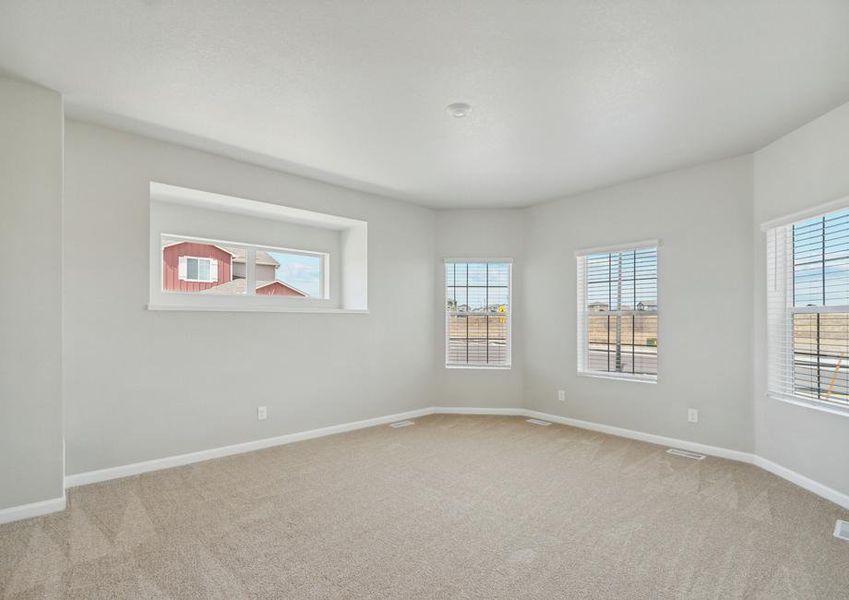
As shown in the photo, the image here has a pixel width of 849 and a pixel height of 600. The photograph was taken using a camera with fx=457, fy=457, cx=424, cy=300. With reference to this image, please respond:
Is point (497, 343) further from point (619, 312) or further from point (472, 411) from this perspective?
point (619, 312)

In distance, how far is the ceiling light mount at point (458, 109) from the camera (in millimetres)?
2900

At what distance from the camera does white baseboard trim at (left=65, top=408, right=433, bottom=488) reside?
325 cm

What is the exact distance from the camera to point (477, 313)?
568cm

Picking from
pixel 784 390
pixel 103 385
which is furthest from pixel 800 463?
pixel 103 385

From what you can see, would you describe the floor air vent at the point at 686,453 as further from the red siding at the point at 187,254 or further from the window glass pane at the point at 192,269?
the window glass pane at the point at 192,269

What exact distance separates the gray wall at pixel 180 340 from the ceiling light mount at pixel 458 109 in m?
2.00

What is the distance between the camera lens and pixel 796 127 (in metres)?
3.27

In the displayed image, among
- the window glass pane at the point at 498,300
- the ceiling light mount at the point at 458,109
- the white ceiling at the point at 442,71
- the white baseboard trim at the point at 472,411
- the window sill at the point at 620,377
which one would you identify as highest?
the white ceiling at the point at 442,71

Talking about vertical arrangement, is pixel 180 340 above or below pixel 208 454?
above

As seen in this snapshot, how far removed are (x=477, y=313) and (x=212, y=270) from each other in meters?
3.02

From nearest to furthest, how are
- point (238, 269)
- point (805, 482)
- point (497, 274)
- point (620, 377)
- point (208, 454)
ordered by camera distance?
1. point (805, 482)
2. point (208, 454)
3. point (238, 269)
4. point (620, 377)
5. point (497, 274)

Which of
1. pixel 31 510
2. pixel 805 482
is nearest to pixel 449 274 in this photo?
pixel 805 482

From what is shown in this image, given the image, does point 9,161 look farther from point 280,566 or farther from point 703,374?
point 703,374

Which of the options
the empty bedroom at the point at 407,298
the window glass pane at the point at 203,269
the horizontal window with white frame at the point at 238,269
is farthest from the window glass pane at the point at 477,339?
the window glass pane at the point at 203,269
